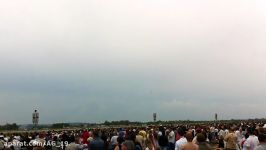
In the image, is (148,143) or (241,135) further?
(241,135)

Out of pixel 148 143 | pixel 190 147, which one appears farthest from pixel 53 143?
pixel 190 147

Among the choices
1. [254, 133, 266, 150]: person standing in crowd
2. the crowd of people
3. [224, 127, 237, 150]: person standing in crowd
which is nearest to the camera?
[254, 133, 266, 150]: person standing in crowd

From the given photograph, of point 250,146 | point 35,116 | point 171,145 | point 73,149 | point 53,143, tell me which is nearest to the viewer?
point 250,146

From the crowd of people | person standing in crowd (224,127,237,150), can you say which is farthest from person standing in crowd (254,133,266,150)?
person standing in crowd (224,127,237,150)

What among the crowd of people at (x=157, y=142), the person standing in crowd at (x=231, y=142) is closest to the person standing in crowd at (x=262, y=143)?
the crowd of people at (x=157, y=142)

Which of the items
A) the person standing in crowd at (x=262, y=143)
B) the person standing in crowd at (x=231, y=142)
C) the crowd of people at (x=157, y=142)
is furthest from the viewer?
the person standing in crowd at (x=231, y=142)

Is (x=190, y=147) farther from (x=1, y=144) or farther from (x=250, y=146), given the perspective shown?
(x=1, y=144)

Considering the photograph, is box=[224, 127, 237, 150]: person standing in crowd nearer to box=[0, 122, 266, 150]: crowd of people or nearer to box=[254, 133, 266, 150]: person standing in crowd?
box=[0, 122, 266, 150]: crowd of people

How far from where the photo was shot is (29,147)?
734 inches

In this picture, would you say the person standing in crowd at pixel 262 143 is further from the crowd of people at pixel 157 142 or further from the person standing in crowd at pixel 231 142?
the person standing in crowd at pixel 231 142

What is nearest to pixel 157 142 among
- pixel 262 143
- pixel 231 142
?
pixel 231 142

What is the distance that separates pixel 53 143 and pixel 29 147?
441cm

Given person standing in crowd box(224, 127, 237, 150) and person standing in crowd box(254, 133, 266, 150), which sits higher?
person standing in crowd box(254, 133, 266, 150)

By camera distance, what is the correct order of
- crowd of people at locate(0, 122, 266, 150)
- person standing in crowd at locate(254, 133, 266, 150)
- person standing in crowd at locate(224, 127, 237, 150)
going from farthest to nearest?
person standing in crowd at locate(224, 127, 237, 150) < crowd of people at locate(0, 122, 266, 150) < person standing in crowd at locate(254, 133, 266, 150)
